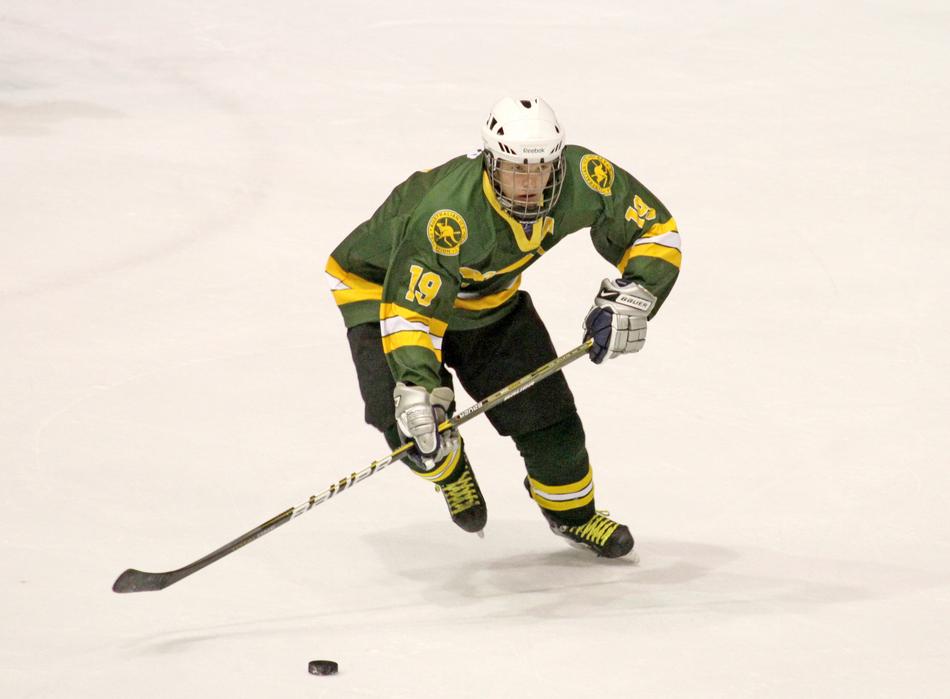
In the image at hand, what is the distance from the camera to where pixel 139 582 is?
136 inches

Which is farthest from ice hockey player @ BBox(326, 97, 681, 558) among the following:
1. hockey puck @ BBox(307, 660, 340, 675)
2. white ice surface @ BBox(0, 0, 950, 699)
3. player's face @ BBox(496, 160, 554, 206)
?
hockey puck @ BBox(307, 660, 340, 675)

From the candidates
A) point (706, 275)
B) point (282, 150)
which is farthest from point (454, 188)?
point (282, 150)

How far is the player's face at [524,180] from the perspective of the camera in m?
3.38

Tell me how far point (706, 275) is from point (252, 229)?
1707 millimetres

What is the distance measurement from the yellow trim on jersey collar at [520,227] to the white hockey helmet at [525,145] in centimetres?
2

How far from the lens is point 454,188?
3.48 meters

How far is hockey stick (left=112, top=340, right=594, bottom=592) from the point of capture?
11.4 ft

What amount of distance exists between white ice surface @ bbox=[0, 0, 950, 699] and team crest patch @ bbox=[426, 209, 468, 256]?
809 mm

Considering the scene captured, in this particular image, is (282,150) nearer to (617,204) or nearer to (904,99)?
(904,99)

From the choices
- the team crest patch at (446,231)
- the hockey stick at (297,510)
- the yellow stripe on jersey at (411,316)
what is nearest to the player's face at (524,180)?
the team crest patch at (446,231)

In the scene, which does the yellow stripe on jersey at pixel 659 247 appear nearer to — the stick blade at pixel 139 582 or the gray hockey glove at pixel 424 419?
the gray hockey glove at pixel 424 419

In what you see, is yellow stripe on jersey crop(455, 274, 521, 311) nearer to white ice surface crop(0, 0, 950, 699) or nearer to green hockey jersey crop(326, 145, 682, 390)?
green hockey jersey crop(326, 145, 682, 390)

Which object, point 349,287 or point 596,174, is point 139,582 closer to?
point 349,287

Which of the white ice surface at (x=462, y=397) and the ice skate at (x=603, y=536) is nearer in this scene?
Result: the white ice surface at (x=462, y=397)
